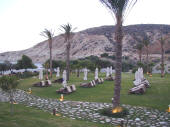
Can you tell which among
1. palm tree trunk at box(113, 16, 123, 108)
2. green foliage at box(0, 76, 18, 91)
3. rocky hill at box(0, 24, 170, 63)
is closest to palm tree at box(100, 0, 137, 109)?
palm tree trunk at box(113, 16, 123, 108)

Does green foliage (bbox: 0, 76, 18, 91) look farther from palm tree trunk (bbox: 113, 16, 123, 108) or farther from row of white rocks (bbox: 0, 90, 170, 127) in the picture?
palm tree trunk (bbox: 113, 16, 123, 108)

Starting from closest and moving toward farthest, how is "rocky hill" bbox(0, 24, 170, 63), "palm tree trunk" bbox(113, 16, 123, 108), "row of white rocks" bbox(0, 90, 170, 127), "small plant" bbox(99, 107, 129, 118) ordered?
"row of white rocks" bbox(0, 90, 170, 127) < "small plant" bbox(99, 107, 129, 118) < "palm tree trunk" bbox(113, 16, 123, 108) < "rocky hill" bbox(0, 24, 170, 63)

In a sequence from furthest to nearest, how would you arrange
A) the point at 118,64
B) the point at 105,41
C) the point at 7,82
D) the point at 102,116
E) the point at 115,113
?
the point at 105,41
the point at 118,64
the point at 115,113
the point at 102,116
the point at 7,82

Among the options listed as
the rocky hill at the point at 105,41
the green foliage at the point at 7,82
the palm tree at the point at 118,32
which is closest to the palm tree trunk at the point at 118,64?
the palm tree at the point at 118,32

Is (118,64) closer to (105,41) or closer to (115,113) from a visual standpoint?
(115,113)

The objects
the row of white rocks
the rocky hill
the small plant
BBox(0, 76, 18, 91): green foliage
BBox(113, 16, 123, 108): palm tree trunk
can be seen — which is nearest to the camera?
BBox(0, 76, 18, 91): green foliage

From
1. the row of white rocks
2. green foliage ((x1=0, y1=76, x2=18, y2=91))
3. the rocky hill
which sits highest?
the rocky hill

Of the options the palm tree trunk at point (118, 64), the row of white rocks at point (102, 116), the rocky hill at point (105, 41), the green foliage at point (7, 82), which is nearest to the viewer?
the green foliage at point (7, 82)

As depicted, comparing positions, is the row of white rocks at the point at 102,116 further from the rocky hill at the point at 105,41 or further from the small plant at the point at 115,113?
the rocky hill at the point at 105,41

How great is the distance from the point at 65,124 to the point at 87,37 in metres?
120

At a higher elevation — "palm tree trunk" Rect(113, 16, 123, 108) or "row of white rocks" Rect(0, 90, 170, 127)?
"palm tree trunk" Rect(113, 16, 123, 108)

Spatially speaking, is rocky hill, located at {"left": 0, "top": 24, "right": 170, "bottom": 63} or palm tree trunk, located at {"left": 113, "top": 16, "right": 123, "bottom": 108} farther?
rocky hill, located at {"left": 0, "top": 24, "right": 170, "bottom": 63}

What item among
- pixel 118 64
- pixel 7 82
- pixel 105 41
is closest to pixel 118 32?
pixel 118 64

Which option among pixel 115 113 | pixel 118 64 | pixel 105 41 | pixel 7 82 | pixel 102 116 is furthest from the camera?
pixel 105 41
